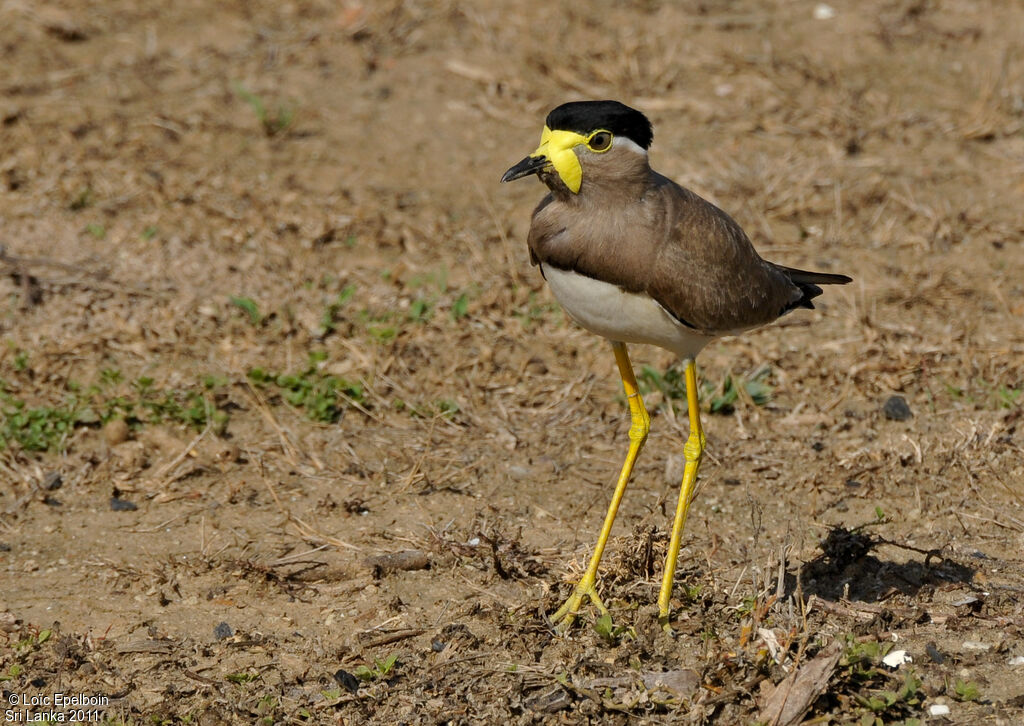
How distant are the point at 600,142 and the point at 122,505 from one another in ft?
9.38

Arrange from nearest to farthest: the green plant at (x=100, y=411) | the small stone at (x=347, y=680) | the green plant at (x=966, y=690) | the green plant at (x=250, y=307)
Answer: the green plant at (x=966, y=690)
the small stone at (x=347, y=680)
the green plant at (x=100, y=411)
the green plant at (x=250, y=307)

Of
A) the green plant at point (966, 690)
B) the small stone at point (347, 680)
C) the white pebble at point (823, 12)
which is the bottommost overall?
the small stone at point (347, 680)

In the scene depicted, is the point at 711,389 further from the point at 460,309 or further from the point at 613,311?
→ the point at 613,311

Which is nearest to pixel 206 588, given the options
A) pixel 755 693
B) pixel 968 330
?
pixel 755 693

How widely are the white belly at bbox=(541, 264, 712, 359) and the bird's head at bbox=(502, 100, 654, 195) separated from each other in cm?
34

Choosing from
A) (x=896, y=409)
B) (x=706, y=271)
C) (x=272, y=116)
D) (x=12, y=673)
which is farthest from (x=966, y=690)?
(x=272, y=116)

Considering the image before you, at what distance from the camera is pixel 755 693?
399cm

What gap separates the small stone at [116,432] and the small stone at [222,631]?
1.57 metres

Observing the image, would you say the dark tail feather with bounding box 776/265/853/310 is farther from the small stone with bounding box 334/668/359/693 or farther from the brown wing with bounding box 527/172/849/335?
the small stone with bounding box 334/668/359/693

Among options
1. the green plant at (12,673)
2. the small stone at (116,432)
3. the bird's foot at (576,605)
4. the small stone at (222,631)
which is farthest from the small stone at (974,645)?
the small stone at (116,432)

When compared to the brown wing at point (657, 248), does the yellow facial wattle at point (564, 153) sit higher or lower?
higher

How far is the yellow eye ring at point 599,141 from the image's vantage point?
166 inches

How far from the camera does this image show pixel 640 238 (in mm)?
4230

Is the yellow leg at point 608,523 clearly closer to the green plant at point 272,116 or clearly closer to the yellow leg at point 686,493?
the yellow leg at point 686,493
